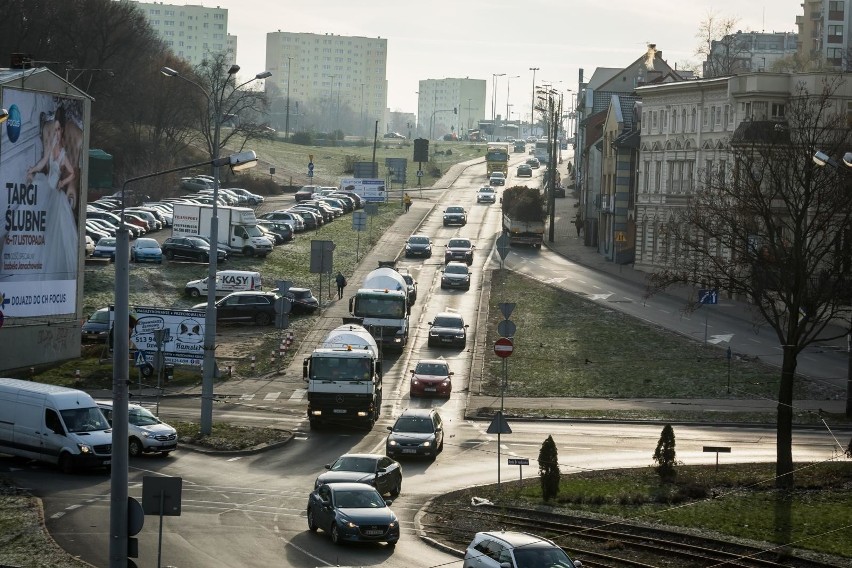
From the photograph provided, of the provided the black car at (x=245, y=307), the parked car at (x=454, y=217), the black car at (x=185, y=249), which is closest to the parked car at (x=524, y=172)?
the parked car at (x=454, y=217)

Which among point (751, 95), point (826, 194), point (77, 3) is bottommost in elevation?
point (826, 194)

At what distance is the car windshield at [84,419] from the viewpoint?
3419 cm

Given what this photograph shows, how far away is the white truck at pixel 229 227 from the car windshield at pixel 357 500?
49272 mm

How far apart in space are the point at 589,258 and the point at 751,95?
2349 cm

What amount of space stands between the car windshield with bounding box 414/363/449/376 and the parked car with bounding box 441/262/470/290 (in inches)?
919

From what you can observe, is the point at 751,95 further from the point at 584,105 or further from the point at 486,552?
the point at 584,105

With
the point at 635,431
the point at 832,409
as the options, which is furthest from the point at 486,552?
the point at 832,409

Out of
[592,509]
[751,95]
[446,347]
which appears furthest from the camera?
[751,95]

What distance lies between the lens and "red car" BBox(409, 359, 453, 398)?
49031 mm

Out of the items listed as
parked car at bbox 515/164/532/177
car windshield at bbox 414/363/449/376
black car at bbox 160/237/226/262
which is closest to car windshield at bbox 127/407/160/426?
car windshield at bbox 414/363/449/376

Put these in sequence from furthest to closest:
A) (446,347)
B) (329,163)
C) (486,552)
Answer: (329,163) < (446,347) < (486,552)

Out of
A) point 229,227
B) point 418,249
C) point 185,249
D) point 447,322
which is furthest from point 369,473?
point 418,249

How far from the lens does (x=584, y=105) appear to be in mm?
143625

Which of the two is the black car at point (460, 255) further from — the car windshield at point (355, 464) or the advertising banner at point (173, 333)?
the car windshield at point (355, 464)
